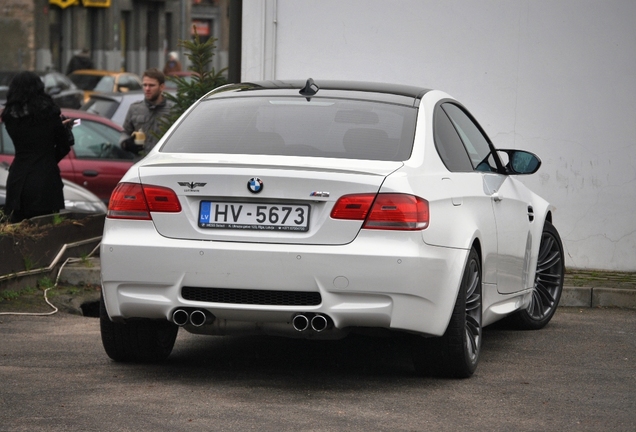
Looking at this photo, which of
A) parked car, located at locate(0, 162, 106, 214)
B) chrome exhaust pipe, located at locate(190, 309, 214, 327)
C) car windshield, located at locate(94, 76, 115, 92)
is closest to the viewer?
chrome exhaust pipe, located at locate(190, 309, 214, 327)

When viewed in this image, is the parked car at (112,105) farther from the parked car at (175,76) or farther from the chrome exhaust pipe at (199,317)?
the chrome exhaust pipe at (199,317)

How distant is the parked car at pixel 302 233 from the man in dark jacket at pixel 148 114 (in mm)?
5621

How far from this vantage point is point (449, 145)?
693 cm

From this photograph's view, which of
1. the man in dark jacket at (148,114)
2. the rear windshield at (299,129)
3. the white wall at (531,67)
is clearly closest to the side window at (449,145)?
the rear windshield at (299,129)

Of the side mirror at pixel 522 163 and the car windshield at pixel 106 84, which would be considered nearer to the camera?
the side mirror at pixel 522 163

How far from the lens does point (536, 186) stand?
36.7 feet

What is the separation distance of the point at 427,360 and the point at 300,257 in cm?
104

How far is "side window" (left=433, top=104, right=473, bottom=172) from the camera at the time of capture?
674 centimetres

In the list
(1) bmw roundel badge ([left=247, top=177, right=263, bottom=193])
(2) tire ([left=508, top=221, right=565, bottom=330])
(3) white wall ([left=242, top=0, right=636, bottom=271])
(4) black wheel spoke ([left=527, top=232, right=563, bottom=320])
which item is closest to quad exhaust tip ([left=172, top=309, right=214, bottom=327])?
(1) bmw roundel badge ([left=247, top=177, right=263, bottom=193])

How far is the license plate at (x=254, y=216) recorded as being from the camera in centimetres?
602

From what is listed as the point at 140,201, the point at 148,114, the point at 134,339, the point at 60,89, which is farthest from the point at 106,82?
the point at 140,201

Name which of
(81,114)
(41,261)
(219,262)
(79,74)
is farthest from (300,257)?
(79,74)

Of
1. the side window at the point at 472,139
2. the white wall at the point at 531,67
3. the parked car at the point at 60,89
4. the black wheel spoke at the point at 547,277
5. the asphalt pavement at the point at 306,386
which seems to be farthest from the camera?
the parked car at the point at 60,89

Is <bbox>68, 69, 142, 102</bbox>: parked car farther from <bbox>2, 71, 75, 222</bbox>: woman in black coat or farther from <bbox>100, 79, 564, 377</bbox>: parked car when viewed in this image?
<bbox>100, 79, 564, 377</bbox>: parked car
